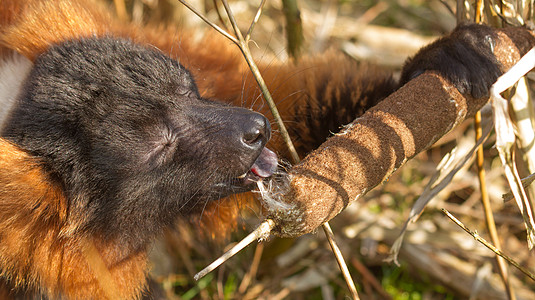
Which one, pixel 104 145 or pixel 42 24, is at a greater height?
pixel 42 24

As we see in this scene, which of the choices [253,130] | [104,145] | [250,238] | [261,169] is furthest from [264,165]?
[104,145]

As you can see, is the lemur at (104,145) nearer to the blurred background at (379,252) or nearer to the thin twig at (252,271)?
the blurred background at (379,252)

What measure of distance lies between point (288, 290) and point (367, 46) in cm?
262

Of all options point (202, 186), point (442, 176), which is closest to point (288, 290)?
point (442, 176)

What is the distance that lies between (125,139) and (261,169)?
0.62 metres

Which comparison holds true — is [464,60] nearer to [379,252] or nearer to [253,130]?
[253,130]

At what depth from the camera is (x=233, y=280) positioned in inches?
154

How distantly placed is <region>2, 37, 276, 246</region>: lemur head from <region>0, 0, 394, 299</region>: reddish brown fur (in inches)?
4.7

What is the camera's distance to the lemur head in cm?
220

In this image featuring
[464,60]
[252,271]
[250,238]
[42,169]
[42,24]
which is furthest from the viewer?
[252,271]

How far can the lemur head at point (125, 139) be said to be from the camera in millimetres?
2201

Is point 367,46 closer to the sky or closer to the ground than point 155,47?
closer to the ground

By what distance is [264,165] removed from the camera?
96.6 inches

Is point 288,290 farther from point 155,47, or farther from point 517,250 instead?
point 155,47
